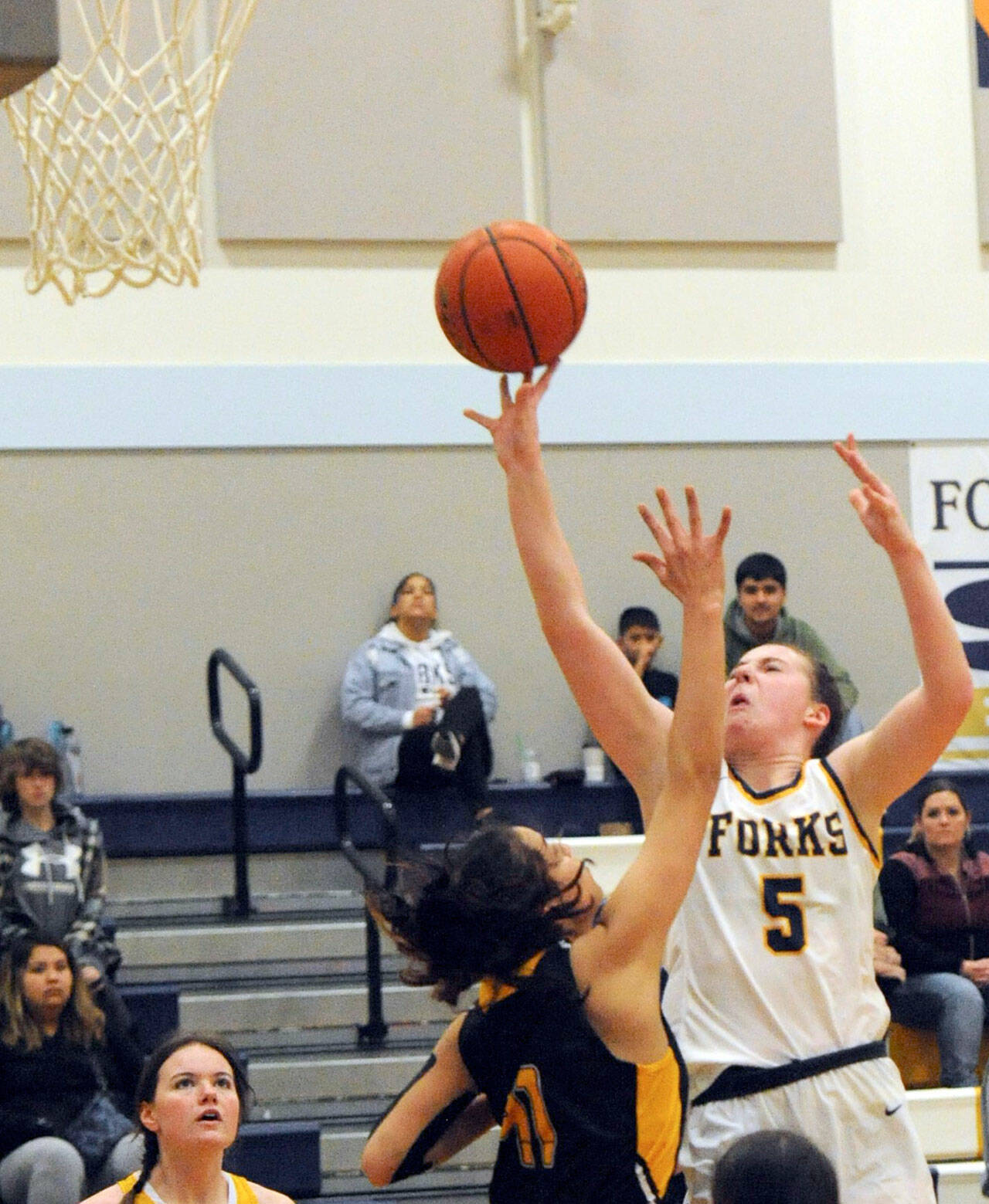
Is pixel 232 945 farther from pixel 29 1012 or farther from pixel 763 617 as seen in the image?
pixel 763 617

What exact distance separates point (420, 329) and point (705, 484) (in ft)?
5.19

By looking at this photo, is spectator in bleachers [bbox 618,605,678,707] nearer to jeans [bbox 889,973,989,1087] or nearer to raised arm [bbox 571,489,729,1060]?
jeans [bbox 889,973,989,1087]

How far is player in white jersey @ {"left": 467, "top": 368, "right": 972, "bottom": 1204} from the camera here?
3139 mm

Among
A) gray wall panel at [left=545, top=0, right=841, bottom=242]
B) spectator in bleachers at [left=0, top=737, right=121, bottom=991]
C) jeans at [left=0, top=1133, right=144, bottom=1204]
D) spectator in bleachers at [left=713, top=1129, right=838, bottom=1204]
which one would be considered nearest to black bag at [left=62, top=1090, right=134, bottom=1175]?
jeans at [left=0, top=1133, right=144, bottom=1204]

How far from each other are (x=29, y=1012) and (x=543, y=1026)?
3745mm

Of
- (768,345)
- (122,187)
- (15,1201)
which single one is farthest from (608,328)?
(15,1201)

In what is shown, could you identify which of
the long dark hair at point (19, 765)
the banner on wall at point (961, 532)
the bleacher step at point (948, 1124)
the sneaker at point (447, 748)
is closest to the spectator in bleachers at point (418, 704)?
the sneaker at point (447, 748)

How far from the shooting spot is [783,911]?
3.23m

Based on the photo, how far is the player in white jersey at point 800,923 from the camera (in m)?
3.14

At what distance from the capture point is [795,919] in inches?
127

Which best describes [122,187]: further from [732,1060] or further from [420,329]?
[732,1060]

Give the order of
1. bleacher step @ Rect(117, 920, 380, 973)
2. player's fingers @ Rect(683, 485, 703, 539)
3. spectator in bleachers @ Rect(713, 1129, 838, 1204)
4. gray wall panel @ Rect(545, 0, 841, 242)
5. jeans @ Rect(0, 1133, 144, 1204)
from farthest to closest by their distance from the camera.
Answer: gray wall panel @ Rect(545, 0, 841, 242) < bleacher step @ Rect(117, 920, 380, 973) < jeans @ Rect(0, 1133, 144, 1204) < player's fingers @ Rect(683, 485, 703, 539) < spectator in bleachers @ Rect(713, 1129, 838, 1204)

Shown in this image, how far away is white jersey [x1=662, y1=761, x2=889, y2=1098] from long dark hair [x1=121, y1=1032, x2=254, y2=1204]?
3.35ft

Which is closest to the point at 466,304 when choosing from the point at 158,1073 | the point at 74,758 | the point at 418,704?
the point at 158,1073
